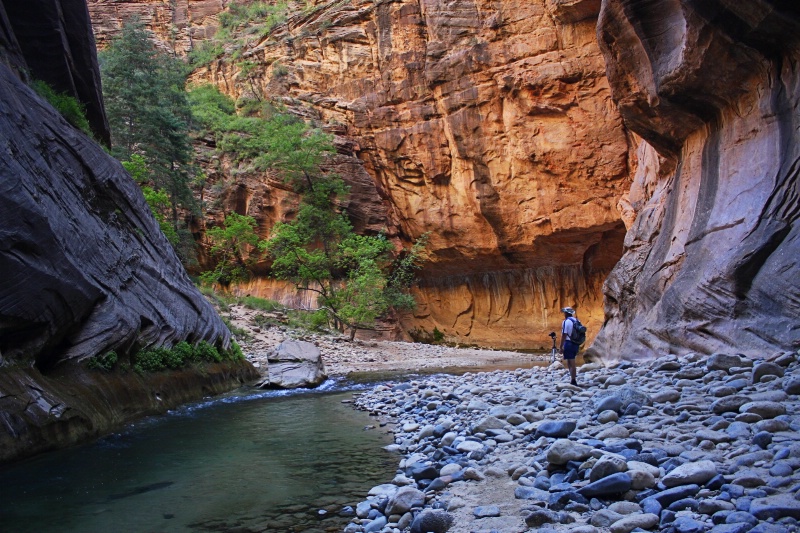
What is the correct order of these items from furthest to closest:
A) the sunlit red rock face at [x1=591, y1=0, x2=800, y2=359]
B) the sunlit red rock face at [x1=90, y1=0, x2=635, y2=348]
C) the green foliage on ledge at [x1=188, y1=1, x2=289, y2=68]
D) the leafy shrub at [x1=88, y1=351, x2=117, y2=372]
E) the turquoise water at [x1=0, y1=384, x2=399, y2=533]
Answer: the green foliage on ledge at [x1=188, y1=1, x2=289, y2=68] < the sunlit red rock face at [x1=90, y1=0, x2=635, y2=348] < the leafy shrub at [x1=88, y1=351, x2=117, y2=372] < the sunlit red rock face at [x1=591, y1=0, x2=800, y2=359] < the turquoise water at [x1=0, y1=384, x2=399, y2=533]

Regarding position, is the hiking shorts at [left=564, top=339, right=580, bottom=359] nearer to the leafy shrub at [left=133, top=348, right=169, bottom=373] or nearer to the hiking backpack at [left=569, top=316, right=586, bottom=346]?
the hiking backpack at [left=569, top=316, right=586, bottom=346]

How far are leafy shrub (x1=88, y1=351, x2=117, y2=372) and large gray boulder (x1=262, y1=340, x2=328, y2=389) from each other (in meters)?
4.69

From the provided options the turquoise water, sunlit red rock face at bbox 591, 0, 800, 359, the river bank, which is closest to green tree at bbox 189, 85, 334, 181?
sunlit red rock face at bbox 591, 0, 800, 359

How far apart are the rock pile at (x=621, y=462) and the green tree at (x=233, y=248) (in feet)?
72.7

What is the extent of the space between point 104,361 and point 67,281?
4.79ft

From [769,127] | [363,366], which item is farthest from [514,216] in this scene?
[769,127]

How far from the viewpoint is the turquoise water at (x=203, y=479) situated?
4.12 meters

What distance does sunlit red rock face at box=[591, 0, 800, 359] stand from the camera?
7660 mm

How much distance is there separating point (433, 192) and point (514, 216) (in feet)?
14.8

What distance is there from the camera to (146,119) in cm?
2453

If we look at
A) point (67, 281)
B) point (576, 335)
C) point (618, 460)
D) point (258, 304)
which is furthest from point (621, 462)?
point (258, 304)

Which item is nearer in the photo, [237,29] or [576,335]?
[576,335]

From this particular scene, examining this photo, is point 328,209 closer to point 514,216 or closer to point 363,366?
point 514,216

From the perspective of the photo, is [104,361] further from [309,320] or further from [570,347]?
[309,320]
